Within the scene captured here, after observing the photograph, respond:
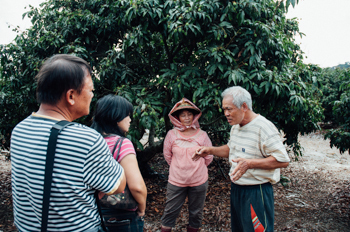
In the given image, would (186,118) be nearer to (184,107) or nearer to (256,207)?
(184,107)

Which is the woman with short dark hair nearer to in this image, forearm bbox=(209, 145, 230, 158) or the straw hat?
forearm bbox=(209, 145, 230, 158)

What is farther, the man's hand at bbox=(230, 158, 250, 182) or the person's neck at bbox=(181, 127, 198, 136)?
the person's neck at bbox=(181, 127, 198, 136)

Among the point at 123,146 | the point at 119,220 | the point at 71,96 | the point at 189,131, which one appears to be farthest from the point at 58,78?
the point at 189,131

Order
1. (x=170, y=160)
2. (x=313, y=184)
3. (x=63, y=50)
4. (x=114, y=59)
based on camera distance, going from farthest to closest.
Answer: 1. (x=313, y=184)
2. (x=63, y=50)
3. (x=114, y=59)
4. (x=170, y=160)

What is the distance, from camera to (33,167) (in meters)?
1.02

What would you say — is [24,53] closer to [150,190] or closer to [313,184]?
[150,190]

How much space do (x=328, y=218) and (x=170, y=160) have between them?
349 cm

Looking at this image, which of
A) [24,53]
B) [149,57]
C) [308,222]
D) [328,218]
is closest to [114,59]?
[149,57]

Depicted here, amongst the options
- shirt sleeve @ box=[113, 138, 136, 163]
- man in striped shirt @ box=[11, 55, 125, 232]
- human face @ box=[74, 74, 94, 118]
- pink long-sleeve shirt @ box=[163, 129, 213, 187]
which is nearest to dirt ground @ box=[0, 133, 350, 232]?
pink long-sleeve shirt @ box=[163, 129, 213, 187]

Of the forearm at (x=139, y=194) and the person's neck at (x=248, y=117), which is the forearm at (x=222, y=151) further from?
the forearm at (x=139, y=194)

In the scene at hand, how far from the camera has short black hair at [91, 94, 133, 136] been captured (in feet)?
5.85

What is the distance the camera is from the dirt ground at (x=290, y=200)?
4.05 metres

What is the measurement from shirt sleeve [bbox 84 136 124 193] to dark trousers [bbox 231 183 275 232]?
146 cm

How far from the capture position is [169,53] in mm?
4113
